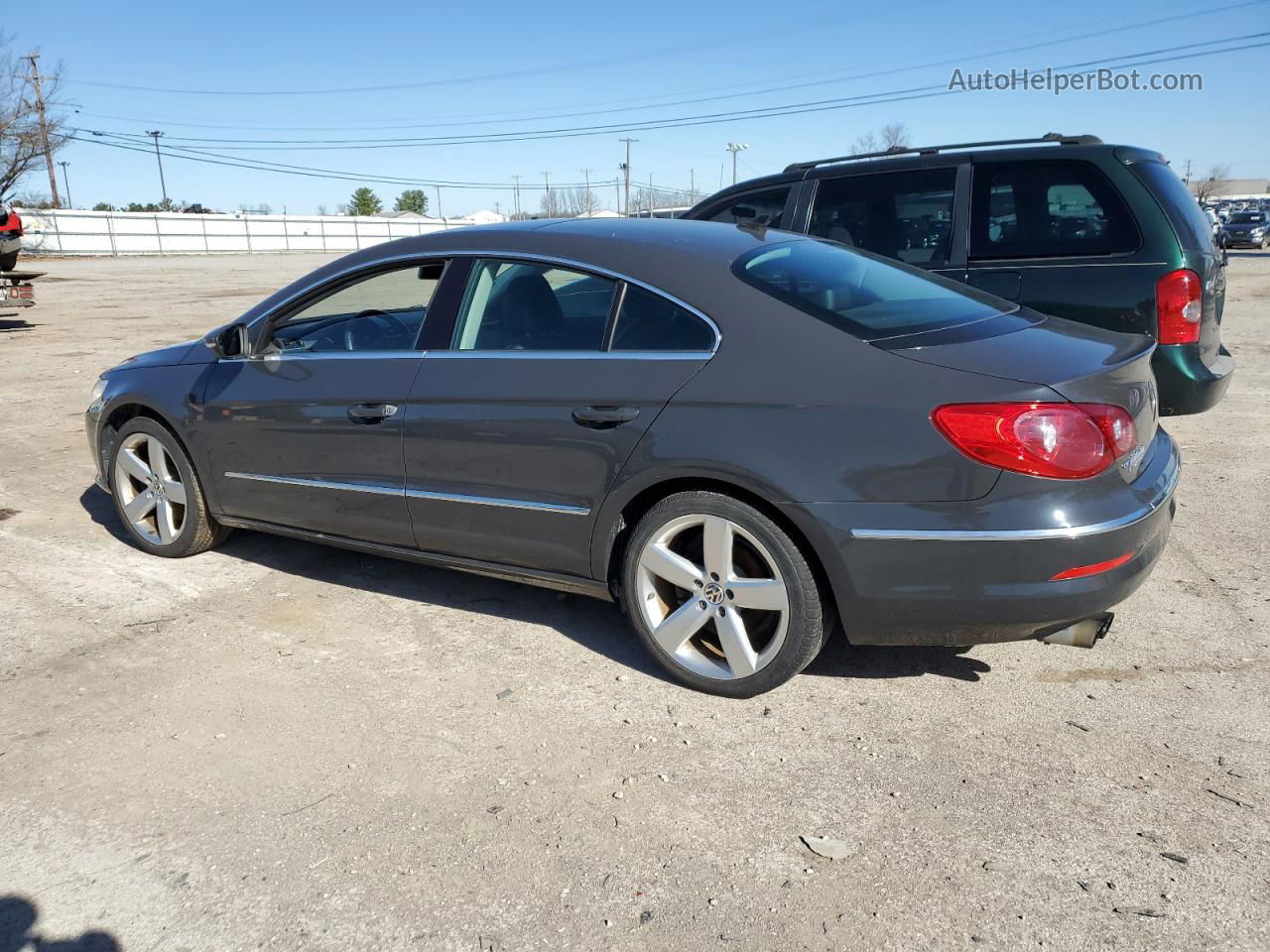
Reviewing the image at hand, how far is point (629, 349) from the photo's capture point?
11.5ft

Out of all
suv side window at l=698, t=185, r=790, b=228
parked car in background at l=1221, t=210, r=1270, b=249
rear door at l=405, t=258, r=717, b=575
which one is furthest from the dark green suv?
parked car in background at l=1221, t=210, r=1270, b=249

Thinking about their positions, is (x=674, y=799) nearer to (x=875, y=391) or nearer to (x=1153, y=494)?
(x=875, y=391)

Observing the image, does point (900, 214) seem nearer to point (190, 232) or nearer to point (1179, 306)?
point (1179, 306)

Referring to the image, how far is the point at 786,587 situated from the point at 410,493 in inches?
63.2

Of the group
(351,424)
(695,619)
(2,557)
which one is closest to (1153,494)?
(695,619)

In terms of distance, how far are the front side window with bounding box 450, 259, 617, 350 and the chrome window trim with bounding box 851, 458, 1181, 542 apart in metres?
1.27

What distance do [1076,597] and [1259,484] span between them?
3.51 metres

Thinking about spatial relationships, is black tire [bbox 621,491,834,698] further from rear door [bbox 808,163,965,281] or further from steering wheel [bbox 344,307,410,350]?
rear door [bbox 808,163,965,281]

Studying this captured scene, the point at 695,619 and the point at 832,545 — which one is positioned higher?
the point at 832,545

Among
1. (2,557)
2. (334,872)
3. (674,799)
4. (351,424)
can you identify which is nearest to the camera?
(334,872)

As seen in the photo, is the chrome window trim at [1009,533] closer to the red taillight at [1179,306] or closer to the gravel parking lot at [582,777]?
the gravel parking lot at [582,777]

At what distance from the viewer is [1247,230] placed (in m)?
41.2

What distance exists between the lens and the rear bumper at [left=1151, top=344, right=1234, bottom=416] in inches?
203

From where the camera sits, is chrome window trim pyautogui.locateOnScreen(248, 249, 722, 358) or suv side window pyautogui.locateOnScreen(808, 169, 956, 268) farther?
suv side window pyautogui.locateOnScreen(808, 169, 956, 268)
